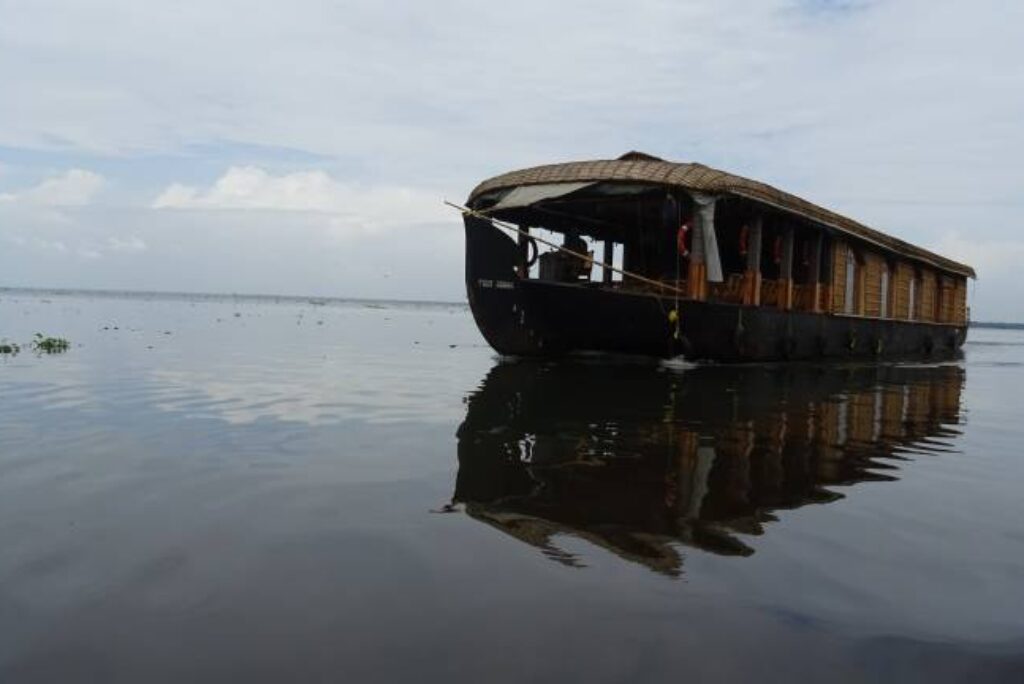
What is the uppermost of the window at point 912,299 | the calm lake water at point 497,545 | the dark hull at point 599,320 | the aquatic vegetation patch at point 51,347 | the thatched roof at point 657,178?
the thatched roof at point 657,178

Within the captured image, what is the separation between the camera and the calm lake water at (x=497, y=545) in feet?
9.03

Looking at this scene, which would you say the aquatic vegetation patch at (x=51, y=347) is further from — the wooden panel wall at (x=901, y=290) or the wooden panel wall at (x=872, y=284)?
the wooden panel wall at (x=872, y=284)

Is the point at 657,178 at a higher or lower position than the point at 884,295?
higher

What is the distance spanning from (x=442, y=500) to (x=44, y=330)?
2273 centimetres

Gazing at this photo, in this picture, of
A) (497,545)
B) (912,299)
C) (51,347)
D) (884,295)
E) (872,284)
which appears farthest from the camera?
(912,299)

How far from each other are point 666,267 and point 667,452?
13.2 meters

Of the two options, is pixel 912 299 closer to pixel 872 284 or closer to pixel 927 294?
pixel 927 294

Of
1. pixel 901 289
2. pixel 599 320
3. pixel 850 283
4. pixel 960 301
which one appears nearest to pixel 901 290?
pixel 901 289

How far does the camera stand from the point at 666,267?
19.2 meters

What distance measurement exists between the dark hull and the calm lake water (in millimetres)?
6104

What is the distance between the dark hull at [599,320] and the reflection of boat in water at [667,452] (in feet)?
7.05

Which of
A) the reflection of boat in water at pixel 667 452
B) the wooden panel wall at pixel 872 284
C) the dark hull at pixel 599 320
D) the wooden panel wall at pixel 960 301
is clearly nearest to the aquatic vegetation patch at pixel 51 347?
the dark hull at pixel 599 320

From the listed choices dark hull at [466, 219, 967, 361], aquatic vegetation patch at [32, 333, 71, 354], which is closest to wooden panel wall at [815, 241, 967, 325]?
dark hull at [466, 219, 967, 361]

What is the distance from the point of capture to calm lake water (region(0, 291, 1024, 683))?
9.03 feet
